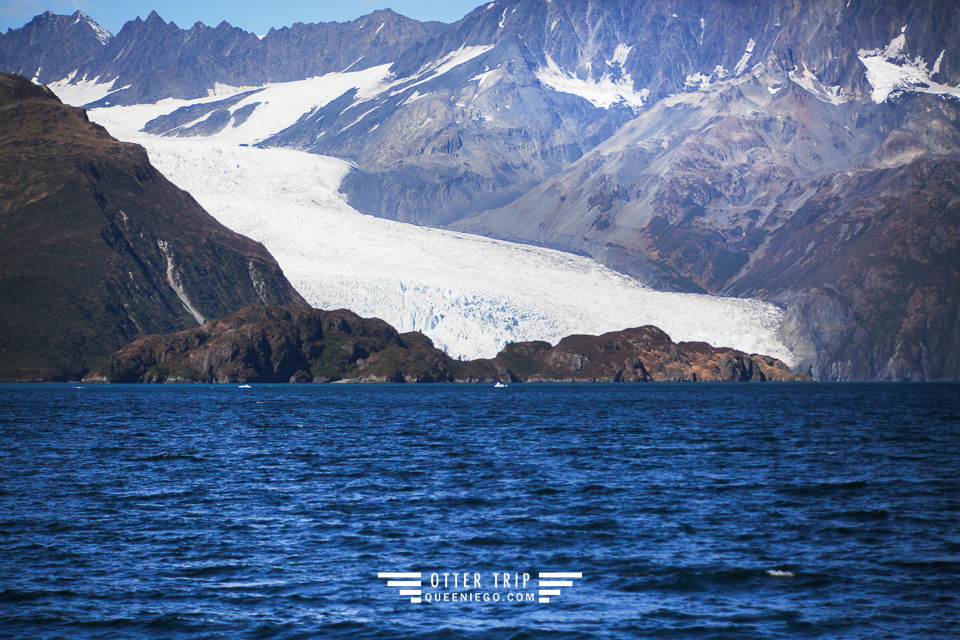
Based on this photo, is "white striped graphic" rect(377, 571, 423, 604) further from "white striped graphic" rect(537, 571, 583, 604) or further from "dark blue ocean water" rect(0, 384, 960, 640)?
"white striped graphic" rect(537, 571, 583, 604)

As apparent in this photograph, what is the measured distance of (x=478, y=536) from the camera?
4181 centimetres

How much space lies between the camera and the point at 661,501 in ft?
167

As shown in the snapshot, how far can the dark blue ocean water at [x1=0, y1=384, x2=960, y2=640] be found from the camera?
30484mm

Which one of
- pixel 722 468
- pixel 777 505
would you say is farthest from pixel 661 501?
pixel 722 468

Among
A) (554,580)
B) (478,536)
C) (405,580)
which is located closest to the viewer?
(554,580)

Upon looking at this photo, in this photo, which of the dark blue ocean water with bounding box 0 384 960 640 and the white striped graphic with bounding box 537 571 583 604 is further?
the white striped graphic with bounding box 537 571 583 604

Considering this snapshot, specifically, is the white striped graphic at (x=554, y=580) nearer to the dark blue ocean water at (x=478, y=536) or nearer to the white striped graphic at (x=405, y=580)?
the dark blue ocean water at (x=478, y=536)

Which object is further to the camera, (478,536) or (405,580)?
(478,536)

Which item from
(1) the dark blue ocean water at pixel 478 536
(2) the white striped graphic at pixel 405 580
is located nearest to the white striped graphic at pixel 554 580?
(1) the dark blue ocean water at pixel 478 536

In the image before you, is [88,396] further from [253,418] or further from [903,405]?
[903,405]

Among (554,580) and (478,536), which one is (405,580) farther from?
(478,536)

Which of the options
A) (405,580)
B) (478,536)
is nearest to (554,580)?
(405,580)

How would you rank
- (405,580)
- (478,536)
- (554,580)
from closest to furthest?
(554,580)
(405,580)
(478,536)

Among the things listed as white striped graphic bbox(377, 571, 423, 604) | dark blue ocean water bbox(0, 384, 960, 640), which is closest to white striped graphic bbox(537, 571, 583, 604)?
dark blue ocean water bbox(0, 384, 960, 640)
